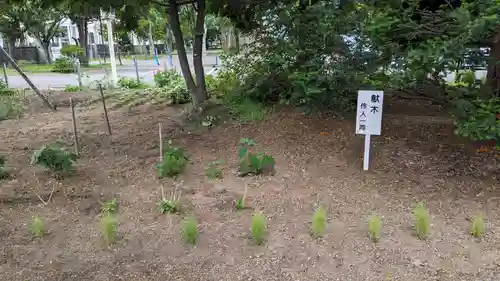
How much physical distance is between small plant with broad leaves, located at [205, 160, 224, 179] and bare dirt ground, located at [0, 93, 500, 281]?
0.07 metres

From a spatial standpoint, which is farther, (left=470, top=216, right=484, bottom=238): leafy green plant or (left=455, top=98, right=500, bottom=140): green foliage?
(left=455, top=98, right=500, bottom=140): green foliage

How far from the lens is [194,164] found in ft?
15.0

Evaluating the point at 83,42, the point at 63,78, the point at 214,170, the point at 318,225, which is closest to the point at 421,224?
the point at 318,225

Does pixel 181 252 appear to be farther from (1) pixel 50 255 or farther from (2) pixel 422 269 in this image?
(2) pixel 422 269

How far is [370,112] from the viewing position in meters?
3.88

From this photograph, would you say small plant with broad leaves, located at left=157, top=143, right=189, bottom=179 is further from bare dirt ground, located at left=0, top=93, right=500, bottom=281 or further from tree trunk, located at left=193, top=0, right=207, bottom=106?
tree trunk, located at left=193, top=0, right=207, bottom=106

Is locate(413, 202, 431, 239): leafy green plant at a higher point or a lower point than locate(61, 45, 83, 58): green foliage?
lower

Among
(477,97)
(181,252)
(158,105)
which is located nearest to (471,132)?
(477,97)

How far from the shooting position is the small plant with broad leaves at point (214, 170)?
4.15 meters

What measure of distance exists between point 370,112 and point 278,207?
1.19 metres

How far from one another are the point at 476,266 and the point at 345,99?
8.13 ft

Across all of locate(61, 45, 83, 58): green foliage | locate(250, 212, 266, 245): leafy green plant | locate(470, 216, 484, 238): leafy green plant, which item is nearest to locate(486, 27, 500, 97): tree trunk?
locate(470, 216, 484, 238): leafy green plant

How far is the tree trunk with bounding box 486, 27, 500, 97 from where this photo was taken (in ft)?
12.7

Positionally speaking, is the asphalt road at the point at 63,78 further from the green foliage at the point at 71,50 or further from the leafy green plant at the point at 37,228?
the leafy green plant at the point at 37,228
